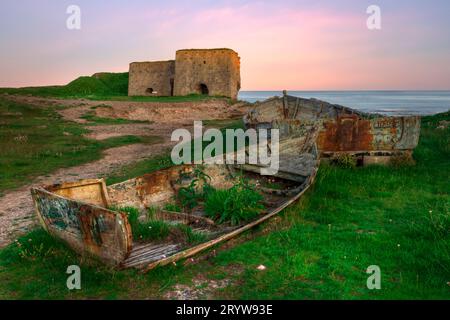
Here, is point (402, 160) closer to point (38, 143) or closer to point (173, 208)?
point (173, 208)

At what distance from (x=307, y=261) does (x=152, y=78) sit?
36.3 meters

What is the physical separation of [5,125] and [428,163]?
1734 cm

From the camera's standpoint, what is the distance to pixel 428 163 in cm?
1002

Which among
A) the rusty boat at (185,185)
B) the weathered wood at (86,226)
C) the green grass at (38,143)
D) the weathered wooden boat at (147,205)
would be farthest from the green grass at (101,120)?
the weathered wood at (86,226)

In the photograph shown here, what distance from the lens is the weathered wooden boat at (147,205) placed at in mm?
4401

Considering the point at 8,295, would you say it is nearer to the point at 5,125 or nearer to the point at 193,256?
the point at 193,256

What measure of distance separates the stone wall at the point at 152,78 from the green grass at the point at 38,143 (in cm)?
1726

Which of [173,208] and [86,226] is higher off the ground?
[86,226]

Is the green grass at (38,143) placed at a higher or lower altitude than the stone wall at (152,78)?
lower

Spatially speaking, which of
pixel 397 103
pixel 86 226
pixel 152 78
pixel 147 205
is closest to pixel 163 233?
pixel 86 226

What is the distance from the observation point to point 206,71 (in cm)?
3462

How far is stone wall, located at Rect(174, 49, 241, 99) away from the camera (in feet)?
112

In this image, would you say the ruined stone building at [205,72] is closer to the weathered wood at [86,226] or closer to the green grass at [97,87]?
the green grass at [97,87]
